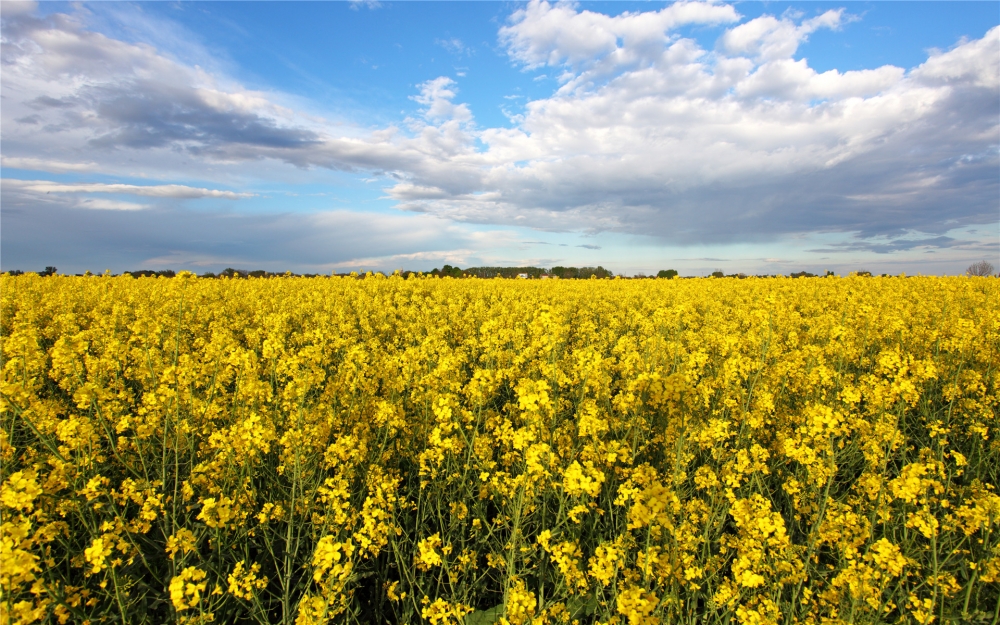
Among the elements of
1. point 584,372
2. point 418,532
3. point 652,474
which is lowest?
point 418,532

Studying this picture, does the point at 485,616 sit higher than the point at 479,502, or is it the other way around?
the point at 479,502

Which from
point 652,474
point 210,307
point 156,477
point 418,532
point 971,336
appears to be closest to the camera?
point 652,474

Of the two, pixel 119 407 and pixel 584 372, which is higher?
pixel 584 372

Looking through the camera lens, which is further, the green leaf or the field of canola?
the green leaf

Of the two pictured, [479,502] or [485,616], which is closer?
[485,616]

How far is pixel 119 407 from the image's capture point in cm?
390

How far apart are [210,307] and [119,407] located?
739 centimetres

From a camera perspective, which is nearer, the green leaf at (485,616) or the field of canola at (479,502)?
the field of canola at (479,502)

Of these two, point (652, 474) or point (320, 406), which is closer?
point (652, 474)

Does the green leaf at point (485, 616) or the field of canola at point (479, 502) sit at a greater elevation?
the field of canola at point (479, 502)

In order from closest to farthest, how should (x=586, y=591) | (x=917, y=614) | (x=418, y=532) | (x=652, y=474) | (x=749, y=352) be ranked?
(x=917, y=614)
(x=586, y=591)
(x=652, y=474)
(x=418, y=532)
(x=749, y=352)

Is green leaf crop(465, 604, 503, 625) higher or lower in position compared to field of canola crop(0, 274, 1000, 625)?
lower

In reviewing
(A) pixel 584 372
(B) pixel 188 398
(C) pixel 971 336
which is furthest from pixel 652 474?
(C) pixel 971 336

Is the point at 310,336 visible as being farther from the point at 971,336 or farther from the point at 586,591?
the point at 971,336
